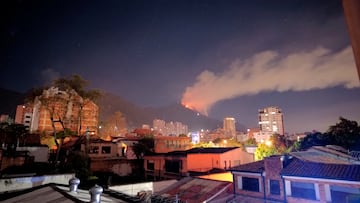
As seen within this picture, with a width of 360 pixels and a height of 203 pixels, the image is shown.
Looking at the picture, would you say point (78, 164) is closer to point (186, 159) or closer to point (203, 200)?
point (186, 159)

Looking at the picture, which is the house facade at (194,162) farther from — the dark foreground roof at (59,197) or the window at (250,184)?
the dark foreground roof at (59,197)

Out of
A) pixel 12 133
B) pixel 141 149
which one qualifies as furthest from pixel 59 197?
pixel 141 149

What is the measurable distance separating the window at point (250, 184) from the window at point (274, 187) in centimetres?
130

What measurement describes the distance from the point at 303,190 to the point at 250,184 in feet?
15.2

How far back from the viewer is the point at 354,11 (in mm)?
1415

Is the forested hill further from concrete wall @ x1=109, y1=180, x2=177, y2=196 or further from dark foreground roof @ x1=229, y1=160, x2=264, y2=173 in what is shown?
dark foreground roof @ x1=229, y1=160, x2=264, y2=173

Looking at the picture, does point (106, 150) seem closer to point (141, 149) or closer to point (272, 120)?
point (141, 149)

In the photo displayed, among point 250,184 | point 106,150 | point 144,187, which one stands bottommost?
point 144,187

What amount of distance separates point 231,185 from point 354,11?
22.6 metres

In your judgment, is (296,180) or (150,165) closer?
(296,180)

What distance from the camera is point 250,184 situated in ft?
67.1

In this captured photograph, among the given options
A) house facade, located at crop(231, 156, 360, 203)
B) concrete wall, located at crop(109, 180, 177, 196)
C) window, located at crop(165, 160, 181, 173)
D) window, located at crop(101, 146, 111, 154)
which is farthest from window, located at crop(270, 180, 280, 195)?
window, located at crop(101, 146, 111, 154)

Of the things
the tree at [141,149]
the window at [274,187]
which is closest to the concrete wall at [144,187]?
the window at [274,187]

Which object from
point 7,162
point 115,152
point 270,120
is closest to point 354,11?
point 7,162
